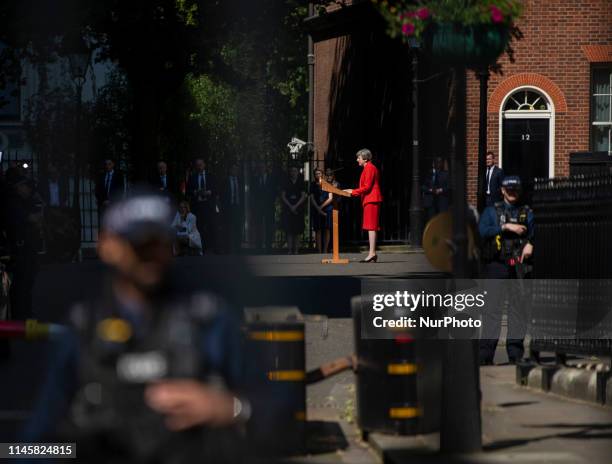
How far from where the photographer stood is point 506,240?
43.8 ft

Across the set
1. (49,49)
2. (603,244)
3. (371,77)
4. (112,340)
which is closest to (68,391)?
(112,340)

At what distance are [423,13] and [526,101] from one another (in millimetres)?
22362

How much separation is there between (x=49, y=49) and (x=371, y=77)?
14677mm

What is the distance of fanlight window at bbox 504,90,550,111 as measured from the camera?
3117cm

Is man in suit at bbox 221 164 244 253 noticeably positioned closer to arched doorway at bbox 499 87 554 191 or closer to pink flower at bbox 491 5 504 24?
arched doorway at bbox 499 87 554 191

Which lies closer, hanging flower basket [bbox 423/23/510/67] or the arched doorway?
hanging flower basket [bbox 423/23/510/67]


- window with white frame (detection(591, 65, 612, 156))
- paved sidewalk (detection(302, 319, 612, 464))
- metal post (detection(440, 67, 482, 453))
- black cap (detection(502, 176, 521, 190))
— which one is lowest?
paved sidewalk (detection(302, 319, 612, 464))

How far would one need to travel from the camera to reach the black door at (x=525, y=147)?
31.0 m

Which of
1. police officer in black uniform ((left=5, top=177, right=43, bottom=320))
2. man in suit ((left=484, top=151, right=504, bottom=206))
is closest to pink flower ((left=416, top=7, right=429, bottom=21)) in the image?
police officer in black uniform ((left=5, top=177, right=43, bottom=320))

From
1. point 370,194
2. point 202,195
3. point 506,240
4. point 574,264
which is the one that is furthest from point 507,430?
point 202,195

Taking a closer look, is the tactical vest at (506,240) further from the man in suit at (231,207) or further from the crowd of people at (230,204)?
the man in suit at (231,207)

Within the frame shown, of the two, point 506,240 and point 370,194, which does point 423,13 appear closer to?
point 506,240

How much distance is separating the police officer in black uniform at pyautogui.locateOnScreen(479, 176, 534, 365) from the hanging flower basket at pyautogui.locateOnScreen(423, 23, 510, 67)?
4362 millimetres

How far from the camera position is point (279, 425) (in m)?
4.01
